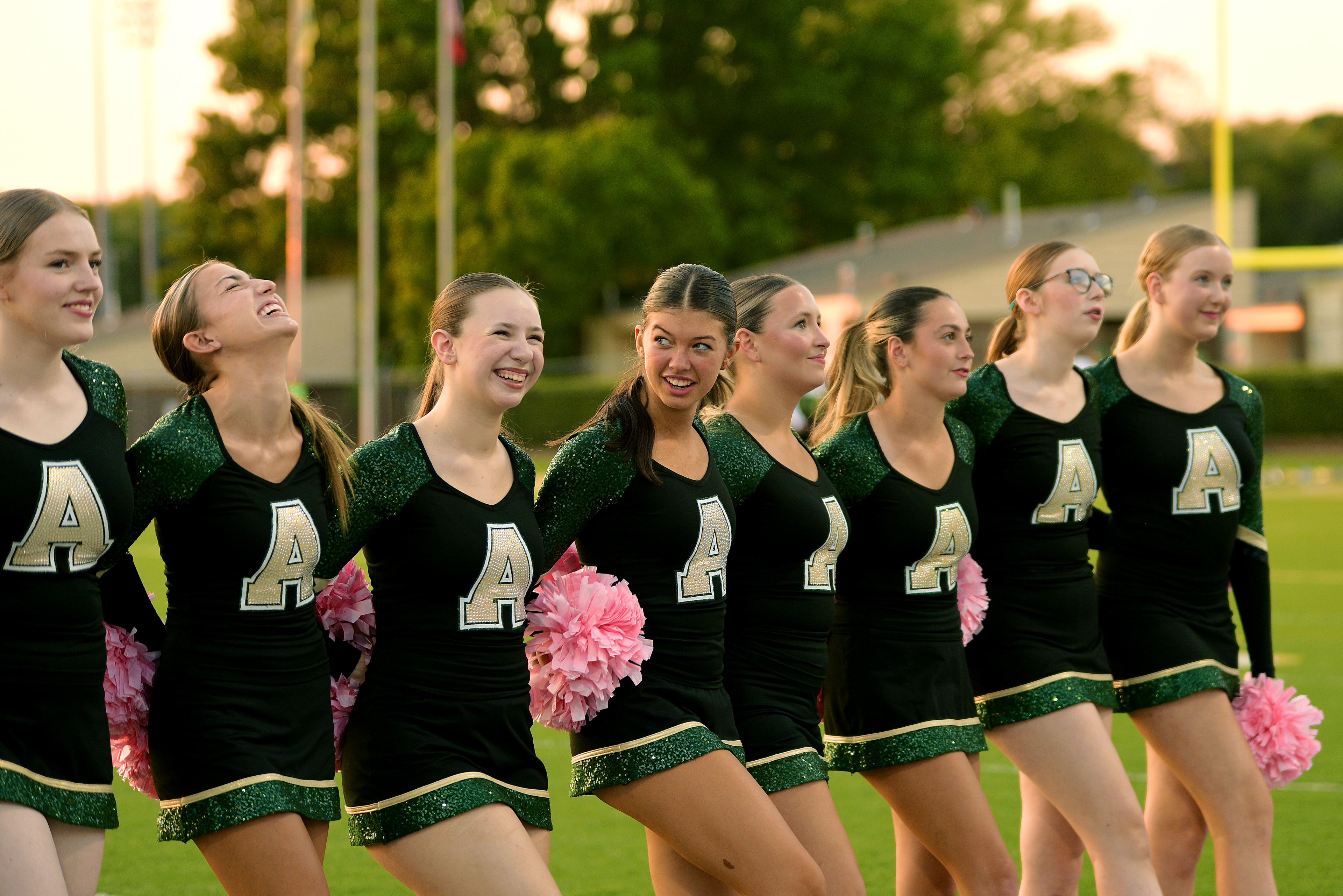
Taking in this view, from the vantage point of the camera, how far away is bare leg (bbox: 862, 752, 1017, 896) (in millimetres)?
3793

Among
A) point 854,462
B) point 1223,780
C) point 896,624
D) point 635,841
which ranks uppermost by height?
point 854,462

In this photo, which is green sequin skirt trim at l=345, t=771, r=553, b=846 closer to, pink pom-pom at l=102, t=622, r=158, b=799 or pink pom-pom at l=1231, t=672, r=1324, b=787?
pink pom-pom at l=102, t=622, r=158, b=799

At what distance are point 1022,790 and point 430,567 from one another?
6.90 feet

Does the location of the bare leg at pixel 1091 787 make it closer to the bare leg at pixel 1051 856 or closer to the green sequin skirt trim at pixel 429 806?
the bare leg at pixel 1051 856

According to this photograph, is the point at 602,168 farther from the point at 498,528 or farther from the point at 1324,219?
the point at 498,528

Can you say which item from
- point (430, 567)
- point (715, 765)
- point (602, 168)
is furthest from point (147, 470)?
point (602, 168)

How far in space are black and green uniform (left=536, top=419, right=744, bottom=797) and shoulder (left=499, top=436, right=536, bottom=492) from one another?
5 cm

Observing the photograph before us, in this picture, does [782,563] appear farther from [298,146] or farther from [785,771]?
[298,146]

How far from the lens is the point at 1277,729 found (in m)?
4.50

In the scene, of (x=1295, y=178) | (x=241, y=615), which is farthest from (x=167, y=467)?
(x=1295, y=178)

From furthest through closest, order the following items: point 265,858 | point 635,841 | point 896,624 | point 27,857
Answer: point 635,841, point 896,624, point 265,858, point 27,857

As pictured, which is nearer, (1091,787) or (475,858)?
(475,858)

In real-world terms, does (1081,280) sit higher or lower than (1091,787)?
higher

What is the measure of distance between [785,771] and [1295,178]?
5027 cm
